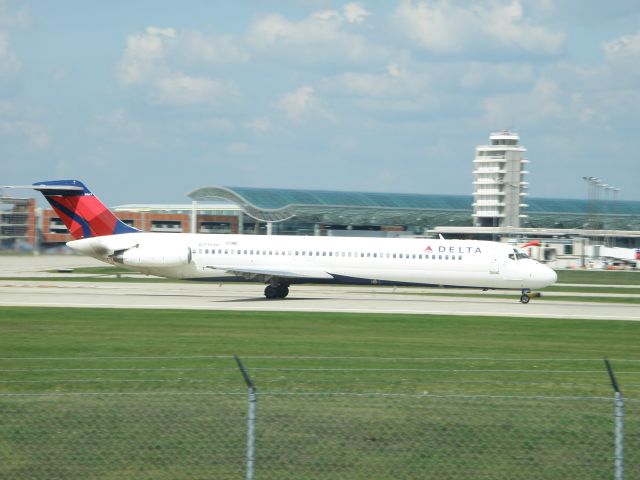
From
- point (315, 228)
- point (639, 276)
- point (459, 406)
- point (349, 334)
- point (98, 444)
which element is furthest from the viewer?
point (315, 228)

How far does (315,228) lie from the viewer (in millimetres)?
109125

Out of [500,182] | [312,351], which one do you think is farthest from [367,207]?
[312,351]

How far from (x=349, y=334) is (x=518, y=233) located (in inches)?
4155

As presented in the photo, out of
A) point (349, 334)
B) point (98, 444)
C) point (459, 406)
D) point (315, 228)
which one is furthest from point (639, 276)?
point (98, 444)

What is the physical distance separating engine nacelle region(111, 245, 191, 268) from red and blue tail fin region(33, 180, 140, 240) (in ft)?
7.02

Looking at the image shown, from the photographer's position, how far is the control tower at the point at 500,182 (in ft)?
470

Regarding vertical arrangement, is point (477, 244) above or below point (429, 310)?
above

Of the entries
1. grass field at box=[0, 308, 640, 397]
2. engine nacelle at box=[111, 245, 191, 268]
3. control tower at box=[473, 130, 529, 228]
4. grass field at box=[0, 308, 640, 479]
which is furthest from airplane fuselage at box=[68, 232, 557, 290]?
control tower at box=[473, 130, 529, 228]

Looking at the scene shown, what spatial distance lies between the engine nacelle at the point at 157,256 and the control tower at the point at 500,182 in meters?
105

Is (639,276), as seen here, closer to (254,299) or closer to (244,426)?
(254,299)

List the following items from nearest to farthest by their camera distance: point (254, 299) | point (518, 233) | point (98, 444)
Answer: point (98, 444), point (254, 299), point (518, 233)

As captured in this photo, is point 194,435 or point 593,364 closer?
point 194,435

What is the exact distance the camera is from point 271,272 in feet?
133

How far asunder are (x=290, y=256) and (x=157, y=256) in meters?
6.39
